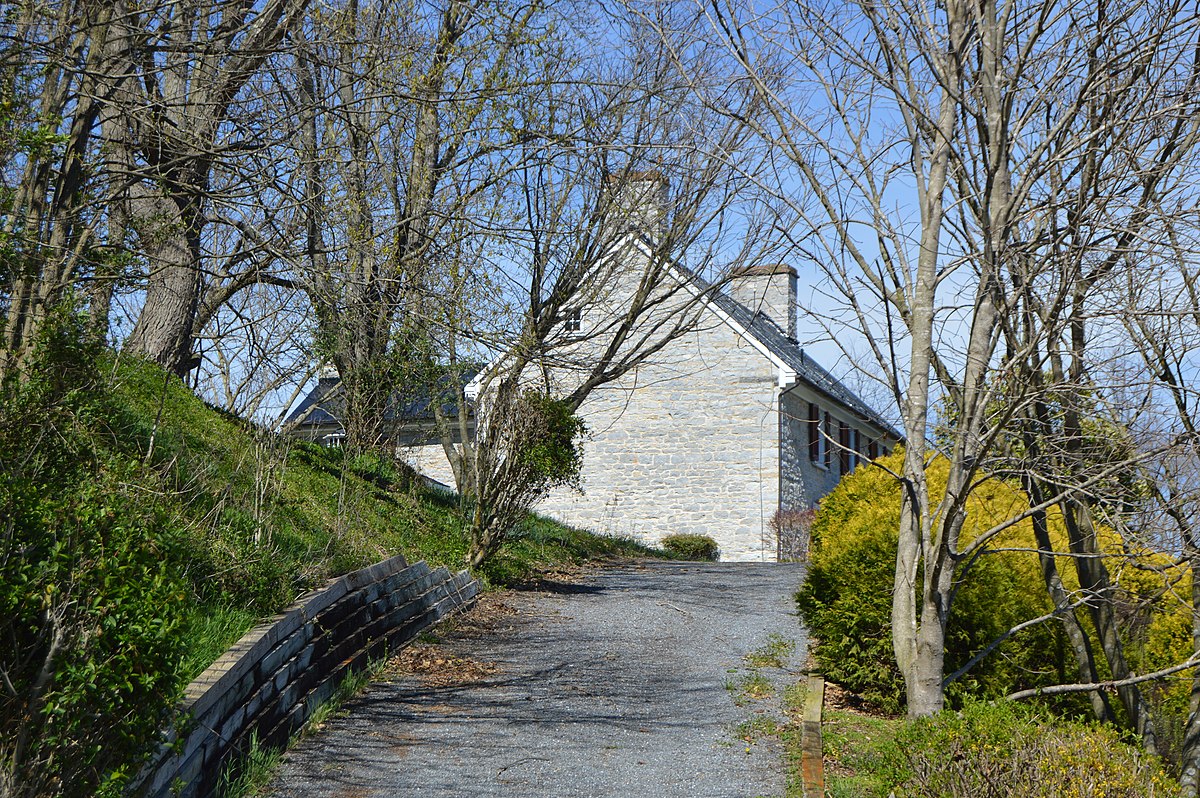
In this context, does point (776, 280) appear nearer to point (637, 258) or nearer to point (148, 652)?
point (637, 258)

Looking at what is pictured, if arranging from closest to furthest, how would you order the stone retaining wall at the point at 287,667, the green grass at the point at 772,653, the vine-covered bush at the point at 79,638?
the vine-covered bush at the point at 79,638
the stone retaining wall at the point at 287,667
the green grass at the point at 772,653

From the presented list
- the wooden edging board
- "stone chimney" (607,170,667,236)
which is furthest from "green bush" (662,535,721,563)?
the wooden edging board

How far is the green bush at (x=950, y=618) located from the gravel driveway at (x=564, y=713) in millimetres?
710

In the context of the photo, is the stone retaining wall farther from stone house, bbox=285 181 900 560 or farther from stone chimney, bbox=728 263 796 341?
stone chimney, bbox=728 263 796 341

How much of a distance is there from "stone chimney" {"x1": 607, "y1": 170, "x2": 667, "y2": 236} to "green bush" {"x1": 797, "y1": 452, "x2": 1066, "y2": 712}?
22.1 feet

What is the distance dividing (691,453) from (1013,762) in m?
17.8

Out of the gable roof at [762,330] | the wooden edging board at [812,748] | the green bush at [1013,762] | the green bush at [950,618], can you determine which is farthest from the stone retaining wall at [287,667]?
the gable roof at [762,330]

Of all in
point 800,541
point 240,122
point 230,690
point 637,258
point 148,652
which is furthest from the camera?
point 800,541

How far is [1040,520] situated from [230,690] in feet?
14.9

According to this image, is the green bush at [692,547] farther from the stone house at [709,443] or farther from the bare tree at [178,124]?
the bare tree at [178,124]

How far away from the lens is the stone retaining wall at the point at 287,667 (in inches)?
189

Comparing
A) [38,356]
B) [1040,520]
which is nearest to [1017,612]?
[1040,520]

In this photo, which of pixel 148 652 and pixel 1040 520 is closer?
pixel 148 652

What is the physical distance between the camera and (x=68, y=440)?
17.5ft
